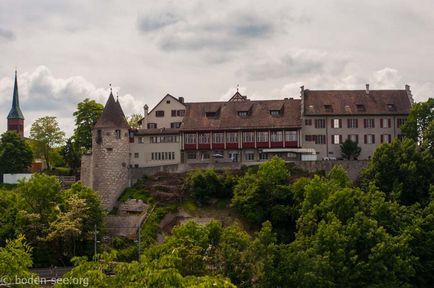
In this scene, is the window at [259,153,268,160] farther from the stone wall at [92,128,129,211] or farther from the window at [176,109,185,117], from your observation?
the stone wall at [92,128,129,211]

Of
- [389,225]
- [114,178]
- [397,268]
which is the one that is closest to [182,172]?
[114,178]

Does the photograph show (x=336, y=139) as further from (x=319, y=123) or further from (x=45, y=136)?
(x=45, y=136)

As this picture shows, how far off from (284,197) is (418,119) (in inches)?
780

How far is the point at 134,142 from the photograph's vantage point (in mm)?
86500

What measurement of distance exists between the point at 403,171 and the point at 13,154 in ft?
167

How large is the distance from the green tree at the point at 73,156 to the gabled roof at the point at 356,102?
102ft

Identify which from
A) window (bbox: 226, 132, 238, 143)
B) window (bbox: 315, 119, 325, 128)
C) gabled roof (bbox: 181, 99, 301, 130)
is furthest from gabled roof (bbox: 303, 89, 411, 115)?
window (bbox: 226, 132, 238, 143)

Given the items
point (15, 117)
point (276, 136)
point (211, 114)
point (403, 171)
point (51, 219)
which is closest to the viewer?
point (51, 219)

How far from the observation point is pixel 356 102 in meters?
88.5

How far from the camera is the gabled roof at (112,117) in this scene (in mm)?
80562

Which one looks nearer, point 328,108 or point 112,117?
point 112,117

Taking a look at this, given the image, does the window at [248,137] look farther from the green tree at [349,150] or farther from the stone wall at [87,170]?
the stone wall at [87,170]

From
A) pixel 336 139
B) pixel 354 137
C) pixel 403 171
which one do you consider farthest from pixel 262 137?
pixel 403 171

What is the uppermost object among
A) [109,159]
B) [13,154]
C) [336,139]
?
[336,139]
